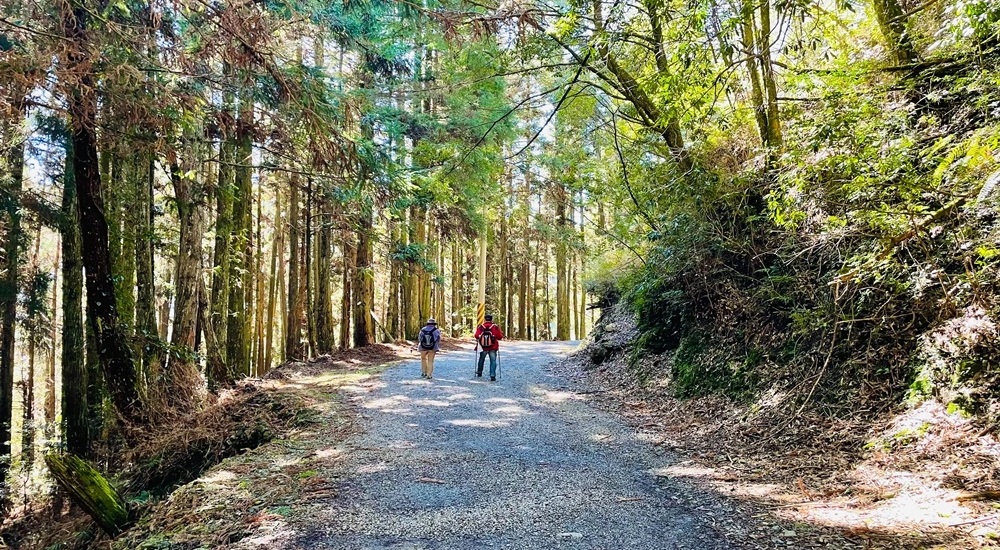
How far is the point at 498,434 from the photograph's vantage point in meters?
7.45

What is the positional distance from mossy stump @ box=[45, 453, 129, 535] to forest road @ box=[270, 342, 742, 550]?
2.27m

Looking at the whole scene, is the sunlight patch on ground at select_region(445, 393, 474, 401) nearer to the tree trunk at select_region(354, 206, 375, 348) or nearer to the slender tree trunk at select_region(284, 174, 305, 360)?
the tree trunk at select_region(354, 206, 375, 348)

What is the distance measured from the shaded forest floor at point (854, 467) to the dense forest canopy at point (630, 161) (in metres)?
0.42

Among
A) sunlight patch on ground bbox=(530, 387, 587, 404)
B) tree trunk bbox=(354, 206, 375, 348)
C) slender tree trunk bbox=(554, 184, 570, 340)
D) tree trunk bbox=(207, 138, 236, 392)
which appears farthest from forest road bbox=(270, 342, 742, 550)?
slender tree trunk bbox=(554, 184, 570, 340)

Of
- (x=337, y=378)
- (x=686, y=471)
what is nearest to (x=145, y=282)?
(x=337, y=378)

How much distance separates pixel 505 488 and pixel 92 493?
13.7 feet

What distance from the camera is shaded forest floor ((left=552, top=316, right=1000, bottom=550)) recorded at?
3807mm

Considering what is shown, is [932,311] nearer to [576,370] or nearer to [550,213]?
[576,370]

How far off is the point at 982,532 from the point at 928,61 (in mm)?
5031

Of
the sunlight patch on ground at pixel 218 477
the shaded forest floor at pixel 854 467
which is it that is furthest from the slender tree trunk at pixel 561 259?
the sunlight patch on ground at pixel 218 477

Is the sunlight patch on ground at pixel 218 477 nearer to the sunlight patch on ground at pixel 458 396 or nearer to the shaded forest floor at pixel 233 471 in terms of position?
the shaded forest floor at pixel 233 471

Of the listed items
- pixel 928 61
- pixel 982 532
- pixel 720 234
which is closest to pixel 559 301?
pixel 720 234

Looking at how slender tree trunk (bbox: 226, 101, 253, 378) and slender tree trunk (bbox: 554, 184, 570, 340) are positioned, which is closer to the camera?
slender tree trunk (bbox: 226, 101, 253, 378)

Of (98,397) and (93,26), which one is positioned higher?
(93,26)
